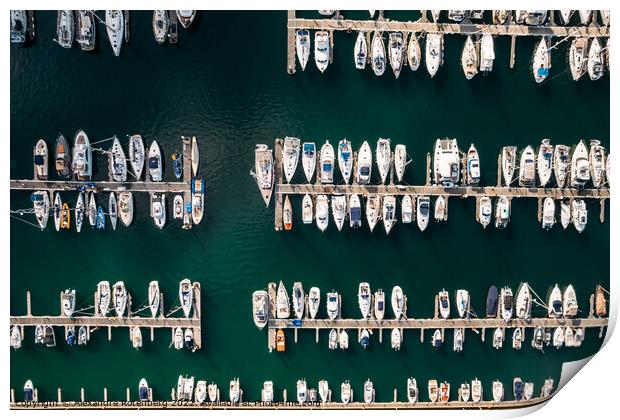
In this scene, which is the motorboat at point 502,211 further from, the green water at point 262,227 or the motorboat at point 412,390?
the motorboat at point 412,390

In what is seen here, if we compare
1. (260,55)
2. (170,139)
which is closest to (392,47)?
(260,55)

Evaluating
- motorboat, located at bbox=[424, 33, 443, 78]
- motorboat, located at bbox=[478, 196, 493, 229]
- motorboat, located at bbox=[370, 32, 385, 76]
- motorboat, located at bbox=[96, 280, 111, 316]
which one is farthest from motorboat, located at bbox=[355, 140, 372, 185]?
motorboat, located at bbox=[96, 280, 111, 316]

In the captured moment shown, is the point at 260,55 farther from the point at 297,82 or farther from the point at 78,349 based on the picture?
the point at 78,349

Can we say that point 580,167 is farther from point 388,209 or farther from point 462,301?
point 388,209

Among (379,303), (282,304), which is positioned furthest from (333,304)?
(282,304)

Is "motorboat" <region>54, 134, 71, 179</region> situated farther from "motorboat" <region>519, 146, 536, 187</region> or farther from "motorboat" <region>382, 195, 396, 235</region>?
"motorboat" <region>519, 146, 536, 187</region>

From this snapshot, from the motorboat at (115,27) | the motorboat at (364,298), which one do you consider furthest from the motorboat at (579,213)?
the motorboat at (115,27)
